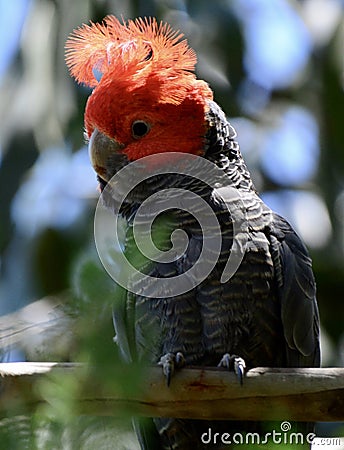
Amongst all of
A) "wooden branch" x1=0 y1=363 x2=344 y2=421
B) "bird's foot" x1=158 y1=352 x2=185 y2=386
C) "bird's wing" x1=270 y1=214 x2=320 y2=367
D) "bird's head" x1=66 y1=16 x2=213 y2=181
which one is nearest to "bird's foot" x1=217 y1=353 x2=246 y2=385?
"wooden branch" x1=0 y1=363 x2=344 y2=421

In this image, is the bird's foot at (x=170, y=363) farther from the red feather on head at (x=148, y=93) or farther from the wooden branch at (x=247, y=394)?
the red feather on head at (x=148, y=93)

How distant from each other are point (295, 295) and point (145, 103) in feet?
2.83

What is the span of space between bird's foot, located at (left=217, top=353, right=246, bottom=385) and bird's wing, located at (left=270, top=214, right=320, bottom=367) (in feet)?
0.95

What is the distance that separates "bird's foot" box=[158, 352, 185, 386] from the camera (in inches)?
78.5

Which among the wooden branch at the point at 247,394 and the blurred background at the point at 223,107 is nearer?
the wooden branch at the point at 247,394

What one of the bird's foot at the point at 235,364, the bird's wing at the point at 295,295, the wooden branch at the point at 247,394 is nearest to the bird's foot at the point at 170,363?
the wooden branch at the point at 247,394

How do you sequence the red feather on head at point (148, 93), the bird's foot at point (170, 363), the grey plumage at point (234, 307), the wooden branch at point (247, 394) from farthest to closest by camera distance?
the red feather on head at point (148, 93), the grey plumage at point (234, 307), the bird's foot at point (170, 363), the wooden branch at point (247, 394)

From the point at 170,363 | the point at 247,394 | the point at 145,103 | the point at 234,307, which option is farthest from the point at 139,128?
the point at 247,394

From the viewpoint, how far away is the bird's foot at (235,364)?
2.04 m

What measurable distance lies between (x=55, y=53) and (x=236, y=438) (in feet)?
8.97

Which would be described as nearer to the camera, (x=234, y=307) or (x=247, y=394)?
(x=247, y=394)

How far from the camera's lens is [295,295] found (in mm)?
2463

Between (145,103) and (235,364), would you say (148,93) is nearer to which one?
(145,103)

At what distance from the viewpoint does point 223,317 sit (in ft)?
7.88
